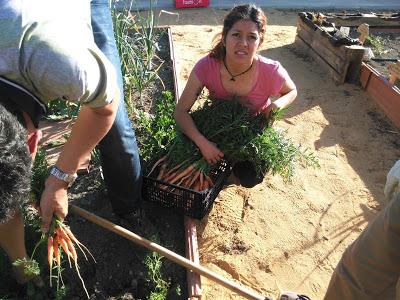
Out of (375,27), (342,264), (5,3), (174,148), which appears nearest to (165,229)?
(174,148)

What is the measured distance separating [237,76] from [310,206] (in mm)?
1088

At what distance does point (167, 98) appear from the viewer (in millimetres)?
3119

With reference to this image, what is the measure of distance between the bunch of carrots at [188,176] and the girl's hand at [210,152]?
0.07 m

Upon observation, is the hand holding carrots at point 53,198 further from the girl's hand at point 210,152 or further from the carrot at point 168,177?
the girl's hand at point 210,152

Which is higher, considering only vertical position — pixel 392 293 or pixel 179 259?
pixel 392 293

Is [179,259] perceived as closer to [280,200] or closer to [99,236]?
[99,236]

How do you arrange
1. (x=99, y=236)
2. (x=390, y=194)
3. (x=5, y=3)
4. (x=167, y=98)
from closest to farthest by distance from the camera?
(x=5, y=3), (x=390, y=194), (x=99, y=236), (x=167, y=98)

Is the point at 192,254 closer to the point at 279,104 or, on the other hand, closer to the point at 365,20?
the point at 279,104

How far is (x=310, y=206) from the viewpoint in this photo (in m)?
2.71

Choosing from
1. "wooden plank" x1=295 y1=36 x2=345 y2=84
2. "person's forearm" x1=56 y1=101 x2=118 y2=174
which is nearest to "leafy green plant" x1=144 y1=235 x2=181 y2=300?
"person's forearm" x1=56 y1=101 x2=118 y2=174

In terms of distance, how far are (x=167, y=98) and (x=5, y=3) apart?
2.05 m

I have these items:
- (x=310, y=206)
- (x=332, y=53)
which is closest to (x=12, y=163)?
(x=310, y=206)

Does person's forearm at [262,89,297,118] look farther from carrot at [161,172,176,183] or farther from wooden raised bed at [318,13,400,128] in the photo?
wooden raised bed at [318,13,400,128]

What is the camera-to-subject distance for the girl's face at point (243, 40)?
2.31m
